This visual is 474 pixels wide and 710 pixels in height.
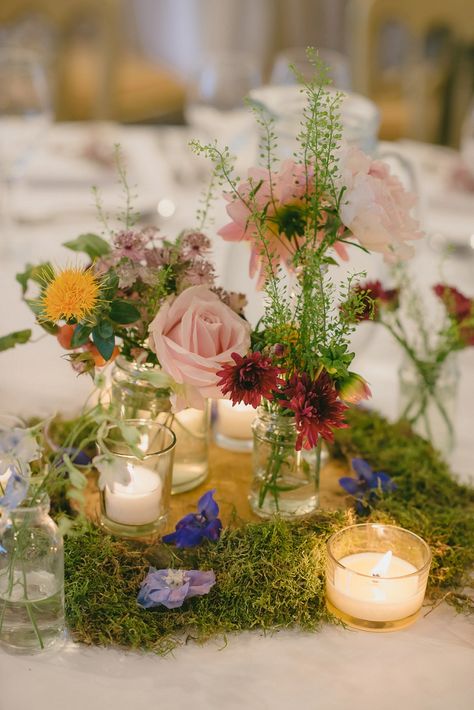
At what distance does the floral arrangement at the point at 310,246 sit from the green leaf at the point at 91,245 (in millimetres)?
156

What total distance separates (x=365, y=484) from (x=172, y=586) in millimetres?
262

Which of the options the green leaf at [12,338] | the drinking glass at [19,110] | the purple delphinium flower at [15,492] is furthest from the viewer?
the drinking glass at [19,110]

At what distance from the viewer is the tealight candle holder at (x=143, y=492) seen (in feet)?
2.82

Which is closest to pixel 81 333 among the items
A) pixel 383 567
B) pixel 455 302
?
pixel 383 567

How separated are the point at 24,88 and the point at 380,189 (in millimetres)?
920

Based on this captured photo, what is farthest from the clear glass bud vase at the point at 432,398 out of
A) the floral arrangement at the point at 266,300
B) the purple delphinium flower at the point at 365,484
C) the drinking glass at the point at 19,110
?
the drinking glass at the point at 19,110

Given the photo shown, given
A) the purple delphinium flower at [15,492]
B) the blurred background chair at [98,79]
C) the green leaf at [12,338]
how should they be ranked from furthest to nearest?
1. the blurred background chair at [98,79]
2. the green leaf at [12,338]
3. the purple delphinium flower at [15,492]

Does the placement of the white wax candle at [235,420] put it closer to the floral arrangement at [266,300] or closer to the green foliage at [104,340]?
the floral arrangement at [266,300]

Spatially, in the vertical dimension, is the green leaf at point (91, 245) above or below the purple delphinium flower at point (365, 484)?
above

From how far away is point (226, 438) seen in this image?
3.50 ft

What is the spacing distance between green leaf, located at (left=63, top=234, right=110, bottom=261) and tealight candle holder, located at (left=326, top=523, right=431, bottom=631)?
0.36 metres

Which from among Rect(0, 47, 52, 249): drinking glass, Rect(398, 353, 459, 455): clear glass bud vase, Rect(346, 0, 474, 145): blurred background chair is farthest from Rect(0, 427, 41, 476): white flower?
Rect(346, 0, 474, 145): blurred background chair

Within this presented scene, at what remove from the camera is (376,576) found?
2.56 feet

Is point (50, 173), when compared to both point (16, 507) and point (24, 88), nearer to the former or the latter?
point (24, 88)
